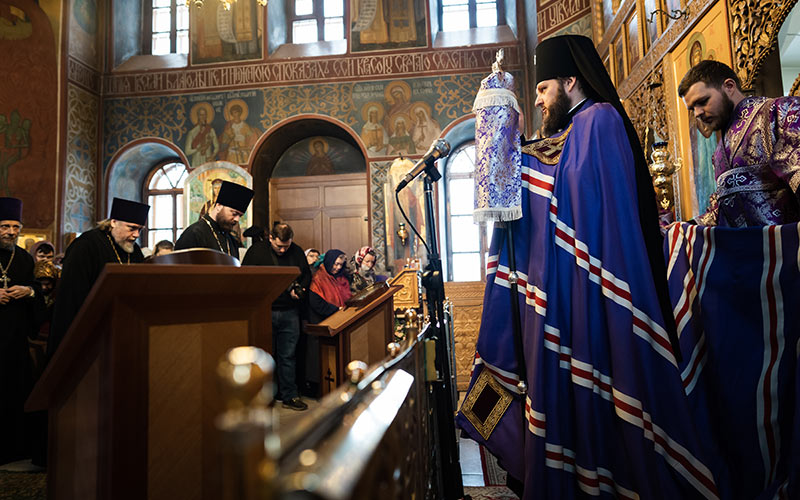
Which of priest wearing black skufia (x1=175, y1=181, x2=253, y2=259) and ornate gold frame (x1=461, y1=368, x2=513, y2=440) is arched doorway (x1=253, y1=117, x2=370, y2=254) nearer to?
priest wearing black skufia (x1=175, y1=181, x2=253, y2=259)

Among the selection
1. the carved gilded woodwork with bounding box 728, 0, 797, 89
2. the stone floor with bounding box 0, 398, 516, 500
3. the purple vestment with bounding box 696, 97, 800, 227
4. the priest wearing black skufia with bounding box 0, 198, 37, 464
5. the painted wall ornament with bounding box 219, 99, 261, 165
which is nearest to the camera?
the purple vestment with bounding box 696, 97, 800, 227

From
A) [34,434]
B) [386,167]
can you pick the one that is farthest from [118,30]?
[34,434]

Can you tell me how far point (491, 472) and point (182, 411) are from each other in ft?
7.05

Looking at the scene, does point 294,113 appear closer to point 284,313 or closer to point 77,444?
point 284,313

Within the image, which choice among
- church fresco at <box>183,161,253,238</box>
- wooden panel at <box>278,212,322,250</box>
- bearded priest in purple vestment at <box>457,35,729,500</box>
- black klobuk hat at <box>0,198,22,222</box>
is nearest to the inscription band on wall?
wooden panel at <box>278,212,322,250</box>

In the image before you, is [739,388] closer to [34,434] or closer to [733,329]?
[733,329]

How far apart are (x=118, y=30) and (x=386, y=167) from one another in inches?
257

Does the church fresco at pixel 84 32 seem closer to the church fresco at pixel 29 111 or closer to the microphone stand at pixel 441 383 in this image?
the church fresco at pixel 29 111

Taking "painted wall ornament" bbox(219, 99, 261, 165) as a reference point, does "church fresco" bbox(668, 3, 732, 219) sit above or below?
below

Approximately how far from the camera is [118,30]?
1037 cm

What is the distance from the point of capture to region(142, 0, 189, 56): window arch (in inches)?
429

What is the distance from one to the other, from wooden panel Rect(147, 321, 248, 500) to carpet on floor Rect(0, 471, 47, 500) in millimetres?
1843

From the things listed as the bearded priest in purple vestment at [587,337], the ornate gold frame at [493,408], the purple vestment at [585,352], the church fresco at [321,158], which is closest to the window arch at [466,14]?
the church fresco at [321,158]

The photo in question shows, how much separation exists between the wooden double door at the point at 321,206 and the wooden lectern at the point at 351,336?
6.15m
